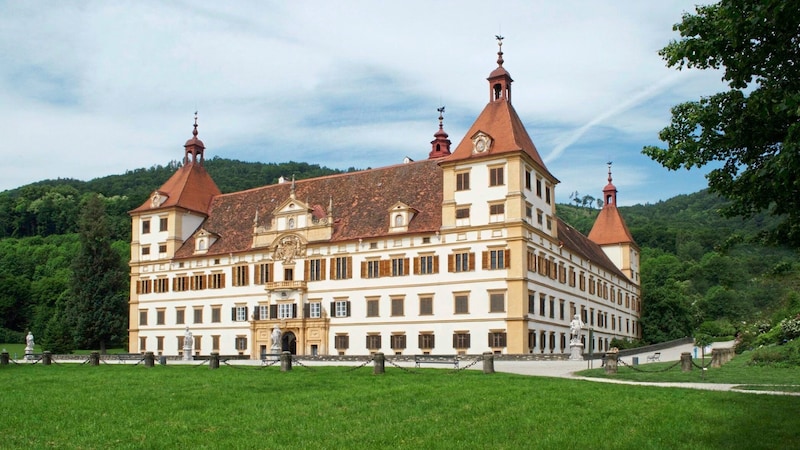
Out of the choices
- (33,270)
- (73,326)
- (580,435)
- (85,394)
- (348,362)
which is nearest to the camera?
(580,435)

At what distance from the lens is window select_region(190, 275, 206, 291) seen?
→ 2437 inches

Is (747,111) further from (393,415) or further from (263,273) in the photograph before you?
(263,273)

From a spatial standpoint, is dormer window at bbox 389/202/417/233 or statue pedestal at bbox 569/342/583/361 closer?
statue pedestal at bbox 569/342/583/361

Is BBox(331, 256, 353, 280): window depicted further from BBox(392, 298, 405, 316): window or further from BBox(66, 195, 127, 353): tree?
BBox(66, 195, 127, 353): tree

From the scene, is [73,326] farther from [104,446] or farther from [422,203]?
[104,446]

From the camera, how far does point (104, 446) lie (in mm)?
16250

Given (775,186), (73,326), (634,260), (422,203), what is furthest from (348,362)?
(634,260)

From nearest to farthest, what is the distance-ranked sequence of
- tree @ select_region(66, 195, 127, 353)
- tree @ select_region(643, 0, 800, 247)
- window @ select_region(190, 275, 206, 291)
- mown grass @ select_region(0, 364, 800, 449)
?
1. tree @ select_region(643, 0, 800, 247)
2. mown grass @ select_region(0, 364, 800, 449)
3. window @ select_region(190, 275, 206, 291)
4. tree @ select_region(66, 195, 127, 353)

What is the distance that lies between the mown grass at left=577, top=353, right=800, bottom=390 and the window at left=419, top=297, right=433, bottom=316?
1832 centimetres

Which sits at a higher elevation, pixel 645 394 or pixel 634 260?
pixel 634 260

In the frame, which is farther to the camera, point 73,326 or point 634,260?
point 634,260

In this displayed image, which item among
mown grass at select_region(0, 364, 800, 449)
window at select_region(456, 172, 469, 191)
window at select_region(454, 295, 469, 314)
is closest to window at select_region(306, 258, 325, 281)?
window at select_region(454, 295, 469, 314)

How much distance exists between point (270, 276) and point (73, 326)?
86.2ft

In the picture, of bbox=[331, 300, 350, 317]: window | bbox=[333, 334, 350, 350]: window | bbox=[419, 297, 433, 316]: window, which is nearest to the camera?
bbox=[419, 297, 433, 316]: window
